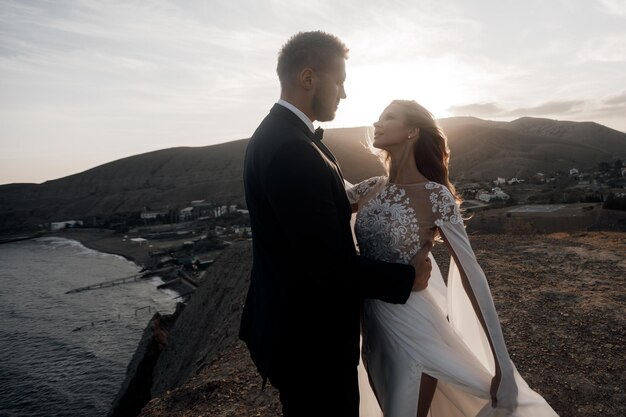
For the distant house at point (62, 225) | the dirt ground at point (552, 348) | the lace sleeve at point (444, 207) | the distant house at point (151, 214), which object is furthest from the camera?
the distant house at point (62, 225)

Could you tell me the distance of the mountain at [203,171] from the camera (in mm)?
94750

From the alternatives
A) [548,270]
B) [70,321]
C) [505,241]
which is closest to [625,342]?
[548,270]

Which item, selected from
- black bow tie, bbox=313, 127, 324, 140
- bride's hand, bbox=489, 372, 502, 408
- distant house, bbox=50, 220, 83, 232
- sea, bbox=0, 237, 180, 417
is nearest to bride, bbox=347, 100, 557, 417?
bride's hand, bbox=489, 372, 502, 408

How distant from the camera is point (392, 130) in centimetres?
289

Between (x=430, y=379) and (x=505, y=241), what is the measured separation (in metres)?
11.7

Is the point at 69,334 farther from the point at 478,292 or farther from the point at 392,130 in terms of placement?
the point at 478,292

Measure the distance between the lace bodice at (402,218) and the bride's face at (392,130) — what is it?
0.98 feet

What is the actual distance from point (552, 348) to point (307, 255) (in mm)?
5655

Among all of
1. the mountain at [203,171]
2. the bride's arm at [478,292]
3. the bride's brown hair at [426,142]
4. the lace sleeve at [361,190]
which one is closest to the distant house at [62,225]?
the mountain at [203,171]

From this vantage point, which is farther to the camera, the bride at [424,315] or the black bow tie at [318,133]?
the bride at [424,315]

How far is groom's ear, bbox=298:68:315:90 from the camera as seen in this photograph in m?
2.14

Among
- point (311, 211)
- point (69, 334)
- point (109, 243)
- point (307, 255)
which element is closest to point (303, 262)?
point (307, 255)

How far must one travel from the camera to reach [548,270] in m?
9.69

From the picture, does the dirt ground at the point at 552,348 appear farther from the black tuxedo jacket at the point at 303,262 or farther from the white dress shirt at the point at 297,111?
the white dress shirt at the point at 297,111
